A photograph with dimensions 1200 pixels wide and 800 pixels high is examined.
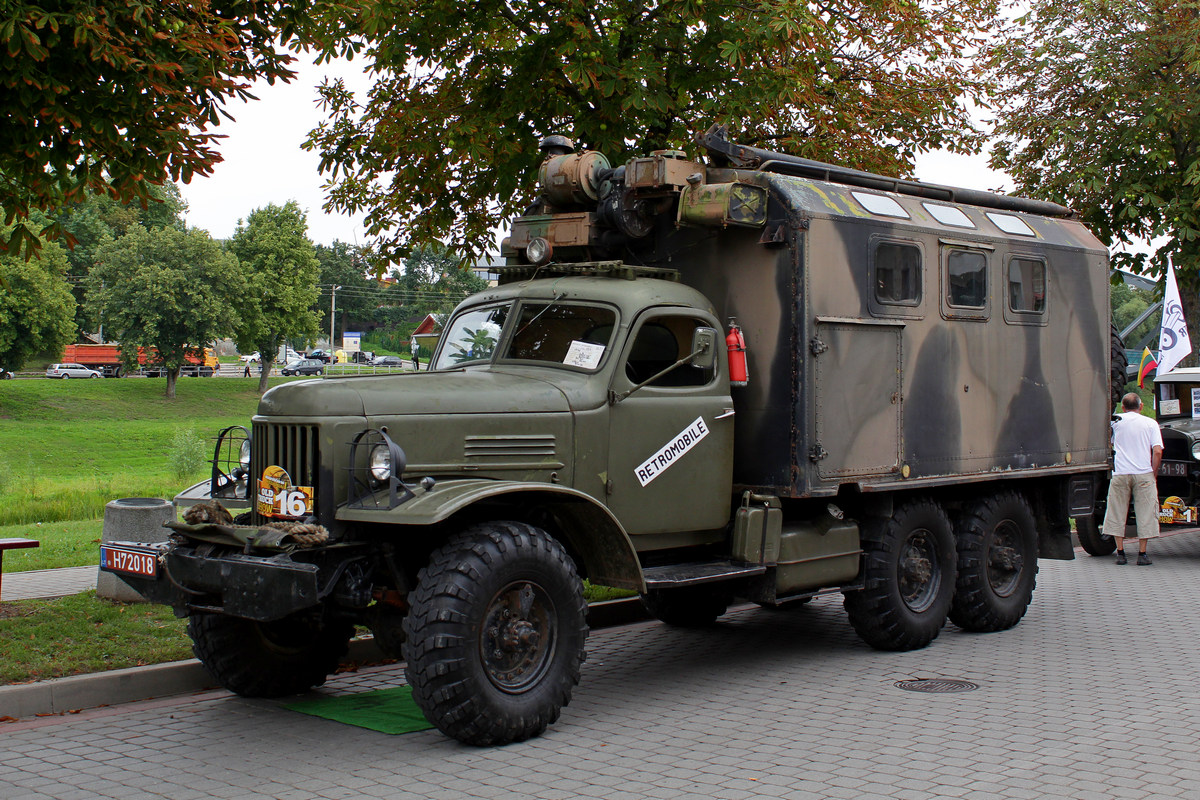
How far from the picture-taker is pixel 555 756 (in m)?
5.98

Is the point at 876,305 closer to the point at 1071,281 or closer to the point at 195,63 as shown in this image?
the point at 1071,281

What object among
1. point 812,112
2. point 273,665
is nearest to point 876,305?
point 812,112

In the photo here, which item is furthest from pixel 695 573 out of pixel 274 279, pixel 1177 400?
pixel 274 279

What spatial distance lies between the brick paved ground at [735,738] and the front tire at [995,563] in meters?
0.43

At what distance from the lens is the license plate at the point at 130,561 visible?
21.6 feet

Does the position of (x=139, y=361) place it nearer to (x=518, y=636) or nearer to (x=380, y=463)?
(x=380, y=463)

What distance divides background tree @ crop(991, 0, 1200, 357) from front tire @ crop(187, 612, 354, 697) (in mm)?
14181

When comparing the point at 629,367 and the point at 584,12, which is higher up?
the point at 584,12

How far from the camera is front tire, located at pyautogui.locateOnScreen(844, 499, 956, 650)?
27.8ft

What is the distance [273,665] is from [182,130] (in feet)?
11.5

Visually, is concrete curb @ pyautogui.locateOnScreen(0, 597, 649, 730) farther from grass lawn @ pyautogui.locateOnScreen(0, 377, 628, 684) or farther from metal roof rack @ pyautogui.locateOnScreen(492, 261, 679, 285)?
metal roof rack @ pyautogui.locateOnScreen(492, 261, 679, 285)

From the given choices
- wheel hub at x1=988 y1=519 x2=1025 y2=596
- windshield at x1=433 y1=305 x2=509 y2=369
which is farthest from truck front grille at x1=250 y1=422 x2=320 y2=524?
wheel hub at x1=988 y1=519 x2=1025 y2=596

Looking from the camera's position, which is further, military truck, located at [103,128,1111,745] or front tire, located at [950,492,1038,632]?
front tire, located at [950,492,1038,632]

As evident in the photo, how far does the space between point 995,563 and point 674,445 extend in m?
3.61
